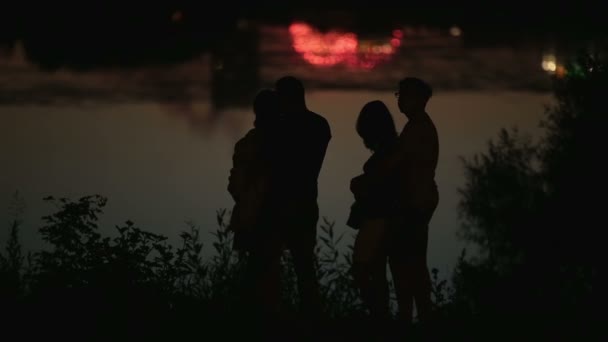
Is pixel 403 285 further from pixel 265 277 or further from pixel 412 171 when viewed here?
pixel 265 277

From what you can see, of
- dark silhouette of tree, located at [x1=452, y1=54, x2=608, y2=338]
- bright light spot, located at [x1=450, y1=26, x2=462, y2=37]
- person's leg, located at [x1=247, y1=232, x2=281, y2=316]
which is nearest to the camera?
person's leg, located at [x1=247, y1=232, x2=281, y2=316]

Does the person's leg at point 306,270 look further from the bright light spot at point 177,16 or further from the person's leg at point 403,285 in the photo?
the bright light spot at point 177,16

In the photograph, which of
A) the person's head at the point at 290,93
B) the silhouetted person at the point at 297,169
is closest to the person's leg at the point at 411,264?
the silhouetted person at the point at 297,169

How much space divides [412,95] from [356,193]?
0.82m

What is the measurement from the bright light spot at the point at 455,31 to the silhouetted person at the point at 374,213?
41346mm

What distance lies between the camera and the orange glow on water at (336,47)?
4881 centimetres

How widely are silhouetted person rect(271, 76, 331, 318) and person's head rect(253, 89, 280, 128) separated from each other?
0.05m

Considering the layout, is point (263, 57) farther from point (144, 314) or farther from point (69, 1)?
point (144, 314)

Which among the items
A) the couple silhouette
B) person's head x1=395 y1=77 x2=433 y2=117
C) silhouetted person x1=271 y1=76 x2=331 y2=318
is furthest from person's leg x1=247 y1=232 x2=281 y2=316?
person's head x1=395 y1=77 x2=433 y2=117

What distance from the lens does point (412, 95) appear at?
9305 mm

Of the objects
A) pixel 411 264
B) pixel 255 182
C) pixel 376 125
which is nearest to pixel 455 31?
pixel 411 264

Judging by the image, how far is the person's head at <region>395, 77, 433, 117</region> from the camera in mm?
9289

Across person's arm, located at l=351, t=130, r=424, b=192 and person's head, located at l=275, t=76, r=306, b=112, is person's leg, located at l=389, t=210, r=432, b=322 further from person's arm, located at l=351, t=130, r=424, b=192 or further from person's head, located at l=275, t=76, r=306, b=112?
person's head, located at l=275, t=76, r=306, b=112

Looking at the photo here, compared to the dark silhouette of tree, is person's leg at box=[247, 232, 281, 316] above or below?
below
